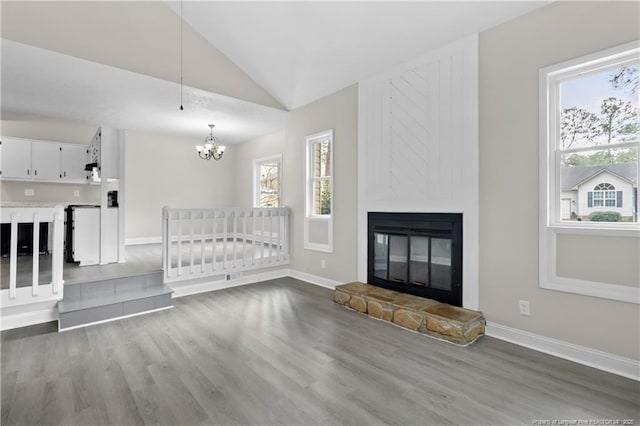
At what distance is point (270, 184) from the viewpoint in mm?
7789

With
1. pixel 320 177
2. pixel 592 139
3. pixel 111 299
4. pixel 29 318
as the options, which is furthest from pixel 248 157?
pixel 592 139

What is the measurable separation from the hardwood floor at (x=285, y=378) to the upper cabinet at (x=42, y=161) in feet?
12.6

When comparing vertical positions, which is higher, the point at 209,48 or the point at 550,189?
the point at 209,48

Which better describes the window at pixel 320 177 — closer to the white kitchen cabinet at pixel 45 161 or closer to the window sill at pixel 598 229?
the window sill at pixel 598 229

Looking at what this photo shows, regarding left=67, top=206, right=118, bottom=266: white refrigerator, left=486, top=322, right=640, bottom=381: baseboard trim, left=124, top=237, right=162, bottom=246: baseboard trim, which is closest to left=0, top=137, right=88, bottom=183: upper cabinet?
left=124, top=237, right=162, bottom=246: baseboard trim

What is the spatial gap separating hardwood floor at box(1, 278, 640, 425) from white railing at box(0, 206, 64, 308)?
320 millimetres

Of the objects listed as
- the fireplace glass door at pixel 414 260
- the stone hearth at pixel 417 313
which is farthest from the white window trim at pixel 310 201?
the stone hearth at pixel 417 313

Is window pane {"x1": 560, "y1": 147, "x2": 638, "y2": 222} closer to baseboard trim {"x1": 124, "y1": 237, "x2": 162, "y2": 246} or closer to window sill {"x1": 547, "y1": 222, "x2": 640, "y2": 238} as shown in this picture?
window sill {"x1": 547, "y1": 222, "x2": 640, "y2": 238}

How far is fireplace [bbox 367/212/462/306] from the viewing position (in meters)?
3.35

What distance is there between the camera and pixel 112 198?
16.9 feet

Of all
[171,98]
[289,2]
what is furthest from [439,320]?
[171,98]

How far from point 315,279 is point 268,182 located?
3544mm

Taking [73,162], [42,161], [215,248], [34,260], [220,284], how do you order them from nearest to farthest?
[34,260] → [220,284] → [215,248] → [42,161] → [73,162]

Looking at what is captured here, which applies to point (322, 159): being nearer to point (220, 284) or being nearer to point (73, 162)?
point (220, 284)
